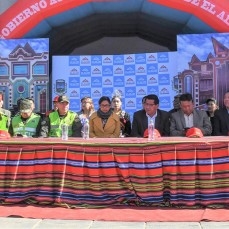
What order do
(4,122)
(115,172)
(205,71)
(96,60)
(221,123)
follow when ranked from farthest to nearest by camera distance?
(96,60) → (205,71) → (221,123) → (4,122) → (115,172)

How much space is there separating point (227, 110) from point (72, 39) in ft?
10.3

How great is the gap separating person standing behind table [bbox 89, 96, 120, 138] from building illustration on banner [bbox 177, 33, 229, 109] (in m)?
1.76

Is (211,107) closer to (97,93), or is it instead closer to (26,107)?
(97,93)

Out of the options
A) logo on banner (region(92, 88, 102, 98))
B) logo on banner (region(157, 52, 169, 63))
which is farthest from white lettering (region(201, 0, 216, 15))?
logo on banner (region(92, 88, 102, 98))

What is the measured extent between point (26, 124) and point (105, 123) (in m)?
0.93

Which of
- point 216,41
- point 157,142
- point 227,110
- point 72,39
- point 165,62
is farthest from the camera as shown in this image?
point 72,39

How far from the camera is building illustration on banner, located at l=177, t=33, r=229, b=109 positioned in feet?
21.1

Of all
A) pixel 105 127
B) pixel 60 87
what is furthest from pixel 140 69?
pixel 105 127

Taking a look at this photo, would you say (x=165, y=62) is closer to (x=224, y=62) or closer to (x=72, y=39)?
(x=224, y=62)

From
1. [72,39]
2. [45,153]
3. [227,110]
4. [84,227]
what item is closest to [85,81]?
[72,39]

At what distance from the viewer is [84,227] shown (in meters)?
3.51

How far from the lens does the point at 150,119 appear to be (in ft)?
17.6

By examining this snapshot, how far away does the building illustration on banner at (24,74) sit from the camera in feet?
22.3

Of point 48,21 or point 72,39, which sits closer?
point 48,21
